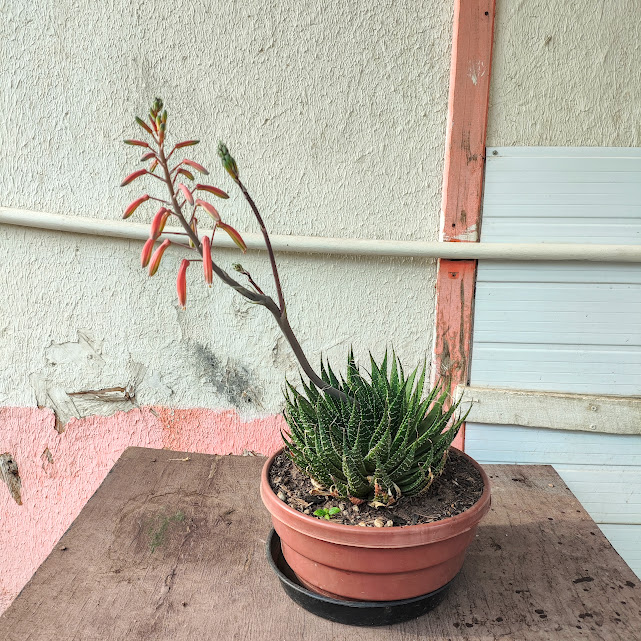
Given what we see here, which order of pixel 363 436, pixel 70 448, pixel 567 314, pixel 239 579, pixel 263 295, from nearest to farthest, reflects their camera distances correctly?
pixel 263 295
pixel 363 436
pixel 239 579
pixel 567 314
pixel 70 448

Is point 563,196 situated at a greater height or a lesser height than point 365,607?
greater

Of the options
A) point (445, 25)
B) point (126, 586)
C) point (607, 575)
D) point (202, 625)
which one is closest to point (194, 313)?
point (126, 586)

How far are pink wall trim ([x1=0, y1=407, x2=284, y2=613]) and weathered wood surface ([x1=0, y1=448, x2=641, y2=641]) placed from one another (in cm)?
29

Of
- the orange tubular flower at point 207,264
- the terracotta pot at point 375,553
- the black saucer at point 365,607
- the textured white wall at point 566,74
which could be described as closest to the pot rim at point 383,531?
the terracotta pot at point 375,553

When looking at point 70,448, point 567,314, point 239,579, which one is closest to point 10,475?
point 70,448

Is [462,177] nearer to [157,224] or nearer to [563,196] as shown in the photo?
[563,196]

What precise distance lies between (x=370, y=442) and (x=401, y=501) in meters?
0.13

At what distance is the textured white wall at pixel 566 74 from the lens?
4.85 ft

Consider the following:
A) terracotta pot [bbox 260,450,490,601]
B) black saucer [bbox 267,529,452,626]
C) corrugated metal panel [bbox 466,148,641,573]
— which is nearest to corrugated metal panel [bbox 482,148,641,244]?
corrugated metal panel [bbox 466,148,641,573]

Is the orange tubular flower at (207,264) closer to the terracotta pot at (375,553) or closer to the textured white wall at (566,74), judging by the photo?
the terracotta pot at (375,553)

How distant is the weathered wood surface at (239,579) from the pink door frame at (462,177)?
0.40 meters

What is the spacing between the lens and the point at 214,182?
163cm

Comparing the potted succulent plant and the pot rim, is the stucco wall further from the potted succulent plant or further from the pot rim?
the pot rim

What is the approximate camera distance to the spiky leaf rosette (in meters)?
0.95
